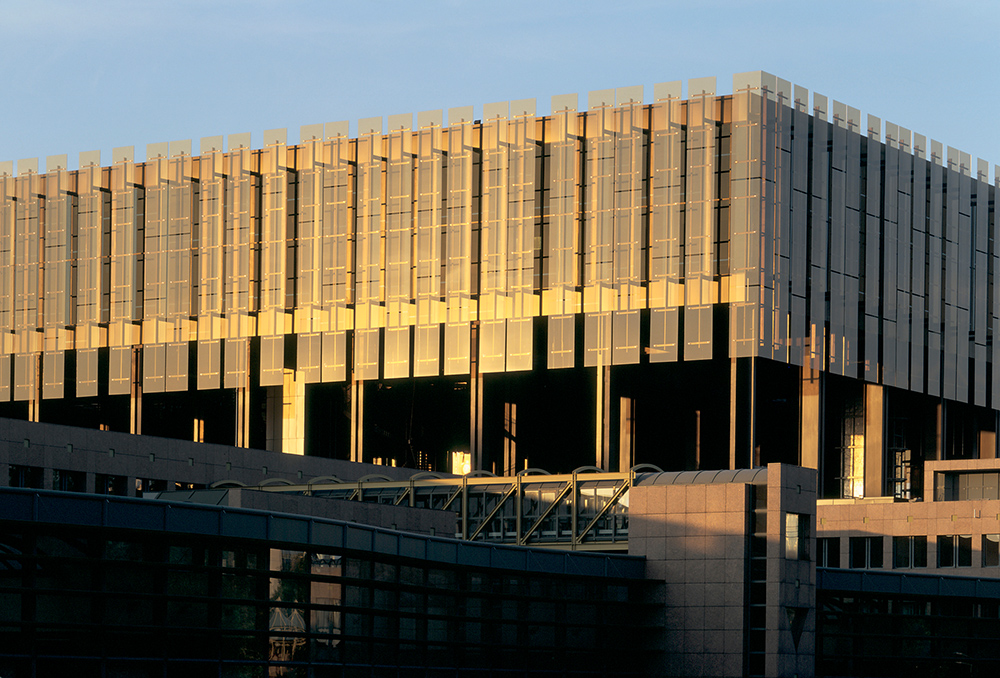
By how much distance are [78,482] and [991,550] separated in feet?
154

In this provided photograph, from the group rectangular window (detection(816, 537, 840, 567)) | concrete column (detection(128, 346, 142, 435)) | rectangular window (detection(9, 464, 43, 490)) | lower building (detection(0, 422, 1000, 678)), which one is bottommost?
rectangular window (detection(816, 537, 840, 567))

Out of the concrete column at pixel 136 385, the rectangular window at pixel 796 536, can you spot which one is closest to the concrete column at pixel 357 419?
the concrete column at pixel 136 385

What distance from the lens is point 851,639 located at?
2469 inches

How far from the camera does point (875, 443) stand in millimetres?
109688

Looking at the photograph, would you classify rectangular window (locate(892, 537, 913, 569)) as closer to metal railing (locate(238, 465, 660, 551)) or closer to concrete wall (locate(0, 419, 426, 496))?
metal railing (locate(238, 465, 660, 551))

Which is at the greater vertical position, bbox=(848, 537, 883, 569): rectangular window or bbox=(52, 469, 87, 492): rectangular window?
bbox=(52, 469, 87, 492): rectangular window

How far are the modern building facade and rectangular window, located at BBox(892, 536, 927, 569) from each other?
1121 cm

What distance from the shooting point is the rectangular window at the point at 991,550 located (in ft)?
295

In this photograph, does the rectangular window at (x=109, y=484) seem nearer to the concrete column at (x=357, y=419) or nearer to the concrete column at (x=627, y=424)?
the concrete column at (x=357, y=419)

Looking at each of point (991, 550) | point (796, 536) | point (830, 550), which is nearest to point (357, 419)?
point (830, 550)

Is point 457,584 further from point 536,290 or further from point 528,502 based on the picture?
point 536,290

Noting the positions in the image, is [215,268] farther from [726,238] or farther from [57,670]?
[57,670]

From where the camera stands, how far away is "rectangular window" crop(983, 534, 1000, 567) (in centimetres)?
8988

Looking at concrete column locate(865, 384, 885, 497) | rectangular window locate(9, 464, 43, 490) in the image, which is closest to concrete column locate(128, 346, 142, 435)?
rectangular window locate(9, 464, 43, 490)
